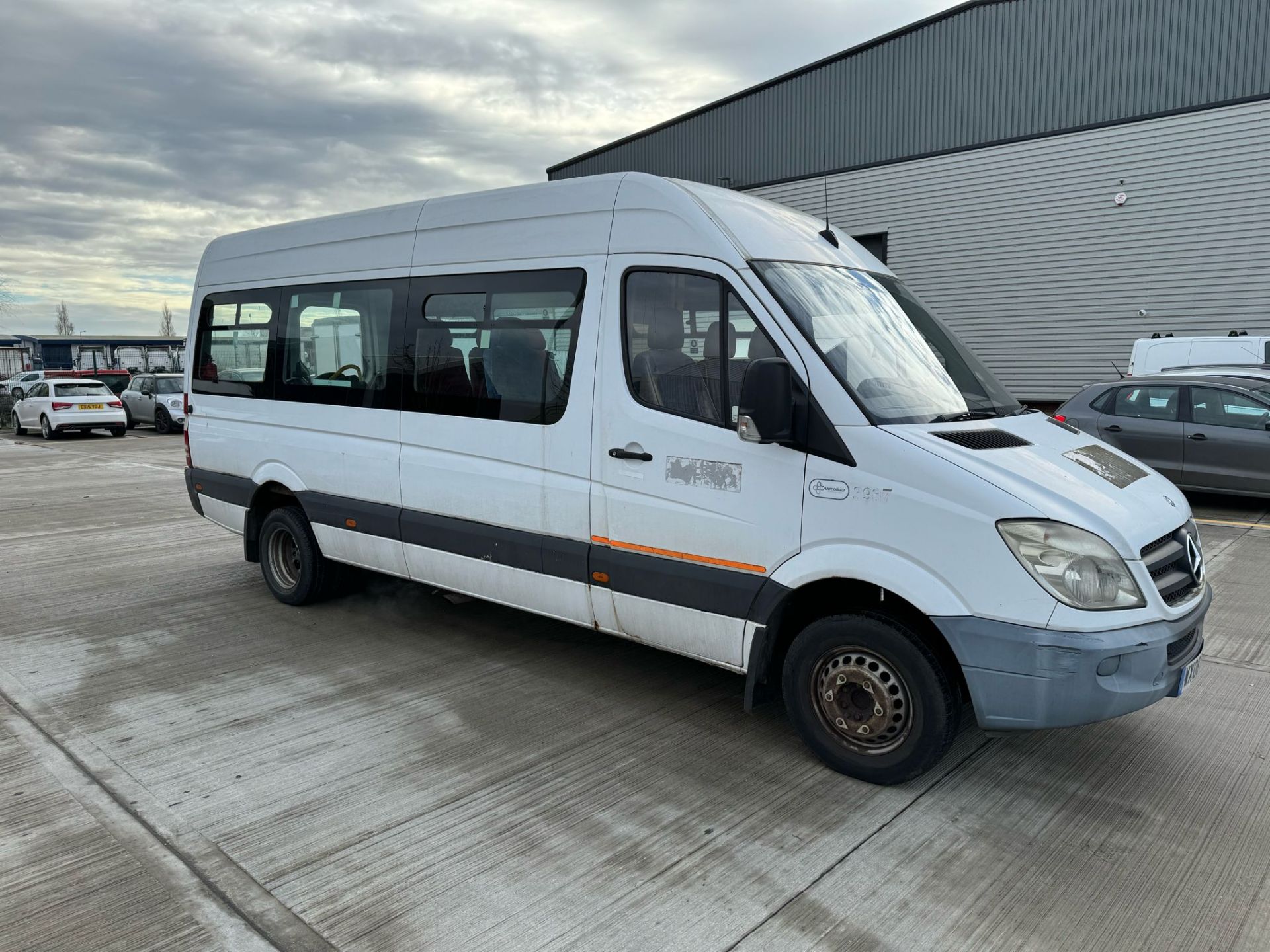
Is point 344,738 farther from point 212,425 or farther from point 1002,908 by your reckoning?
point 212,425

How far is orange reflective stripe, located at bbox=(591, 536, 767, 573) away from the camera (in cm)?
384

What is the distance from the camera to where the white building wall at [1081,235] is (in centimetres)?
1666

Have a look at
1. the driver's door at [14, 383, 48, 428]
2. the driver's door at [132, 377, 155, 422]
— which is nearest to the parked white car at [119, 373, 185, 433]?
the driver's door at [132, 377, 155, 422]

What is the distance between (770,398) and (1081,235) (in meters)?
18.0

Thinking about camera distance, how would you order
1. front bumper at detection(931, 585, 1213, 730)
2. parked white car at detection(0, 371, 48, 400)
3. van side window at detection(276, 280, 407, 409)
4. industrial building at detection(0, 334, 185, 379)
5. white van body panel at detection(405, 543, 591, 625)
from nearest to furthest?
front bumper at detection(931, 585, 1213, 730) → white van body panel at detection(405, 543, 591, 625) → van side window at detection(276, 280, 407, 409) → parked white car at detection(0, 371, 48, 400) → industrial building at detection(0, 334, 185, 379)

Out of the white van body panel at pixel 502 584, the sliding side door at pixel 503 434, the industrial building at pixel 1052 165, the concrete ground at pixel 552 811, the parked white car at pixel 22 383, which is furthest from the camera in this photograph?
the parked white car at pixel 22 383

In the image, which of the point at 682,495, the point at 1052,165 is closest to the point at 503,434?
the point at 682,495

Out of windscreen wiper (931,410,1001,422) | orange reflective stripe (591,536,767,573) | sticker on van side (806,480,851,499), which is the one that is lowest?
orange reflective stripe (591,536,767,573)

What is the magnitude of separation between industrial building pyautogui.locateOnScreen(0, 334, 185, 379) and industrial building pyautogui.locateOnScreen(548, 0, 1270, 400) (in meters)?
34.4

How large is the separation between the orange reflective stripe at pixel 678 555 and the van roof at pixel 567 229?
129 centimetres

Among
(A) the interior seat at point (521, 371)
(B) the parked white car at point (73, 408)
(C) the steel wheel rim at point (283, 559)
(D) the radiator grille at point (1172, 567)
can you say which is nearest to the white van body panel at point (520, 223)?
(A) the interior seat at point (521, 371)

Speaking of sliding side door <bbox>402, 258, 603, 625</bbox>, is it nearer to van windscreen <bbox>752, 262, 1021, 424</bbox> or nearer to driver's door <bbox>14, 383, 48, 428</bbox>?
van windscreen <bbox>752, 262, 1021, 424</bbox>

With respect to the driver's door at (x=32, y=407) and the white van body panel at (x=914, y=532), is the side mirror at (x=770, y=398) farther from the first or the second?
the driver's door at (x=32, y=407)

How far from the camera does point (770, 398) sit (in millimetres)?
3484
